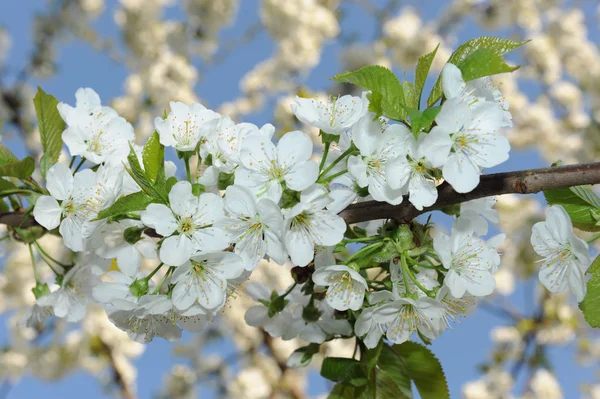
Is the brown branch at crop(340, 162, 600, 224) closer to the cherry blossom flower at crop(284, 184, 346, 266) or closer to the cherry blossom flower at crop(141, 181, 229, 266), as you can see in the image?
the cherry blossom flower at crop(284, 184, 346, 266)

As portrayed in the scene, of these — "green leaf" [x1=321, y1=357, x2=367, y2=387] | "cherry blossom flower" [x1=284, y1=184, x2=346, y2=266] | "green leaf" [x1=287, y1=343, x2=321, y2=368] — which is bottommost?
"green leaf" [x1=321, y1=357, x2=367, y2=387]

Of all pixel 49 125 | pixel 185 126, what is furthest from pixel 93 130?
pixel 185 126

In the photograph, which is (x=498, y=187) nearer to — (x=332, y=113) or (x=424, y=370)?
(x=332, y=113)

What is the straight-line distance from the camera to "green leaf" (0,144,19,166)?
3.59 feet

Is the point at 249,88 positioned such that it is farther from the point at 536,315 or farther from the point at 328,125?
the point at 328,125

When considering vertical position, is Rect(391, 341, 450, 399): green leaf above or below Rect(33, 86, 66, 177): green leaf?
below

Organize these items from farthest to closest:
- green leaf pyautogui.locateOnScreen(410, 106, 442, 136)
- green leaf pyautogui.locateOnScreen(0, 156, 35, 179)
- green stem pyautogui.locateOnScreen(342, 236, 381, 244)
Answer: green leaf pyautogui.locateOnScreen(0, 156, 35, 179) → green stem pyautogui.locateOnScreen(342, 236, 381, 244) → green leaf pyautogui.locateOnScreen(410, 106, 442, 136)

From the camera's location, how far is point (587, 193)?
0.92m

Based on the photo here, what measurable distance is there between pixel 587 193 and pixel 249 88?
18.1 ft

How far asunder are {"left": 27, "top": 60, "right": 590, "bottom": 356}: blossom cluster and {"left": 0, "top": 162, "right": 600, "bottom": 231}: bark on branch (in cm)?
3

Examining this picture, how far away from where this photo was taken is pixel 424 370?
111 centimetres

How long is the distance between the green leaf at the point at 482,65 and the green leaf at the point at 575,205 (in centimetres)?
25

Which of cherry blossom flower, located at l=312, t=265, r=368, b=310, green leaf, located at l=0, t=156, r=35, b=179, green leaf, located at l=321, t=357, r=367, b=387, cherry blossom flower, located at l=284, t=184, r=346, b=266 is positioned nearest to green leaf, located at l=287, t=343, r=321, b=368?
green leaf, located at l=321, t=357, r=367, b=387

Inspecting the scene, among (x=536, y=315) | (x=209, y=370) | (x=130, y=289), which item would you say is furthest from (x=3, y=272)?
(x=130, y=289)
